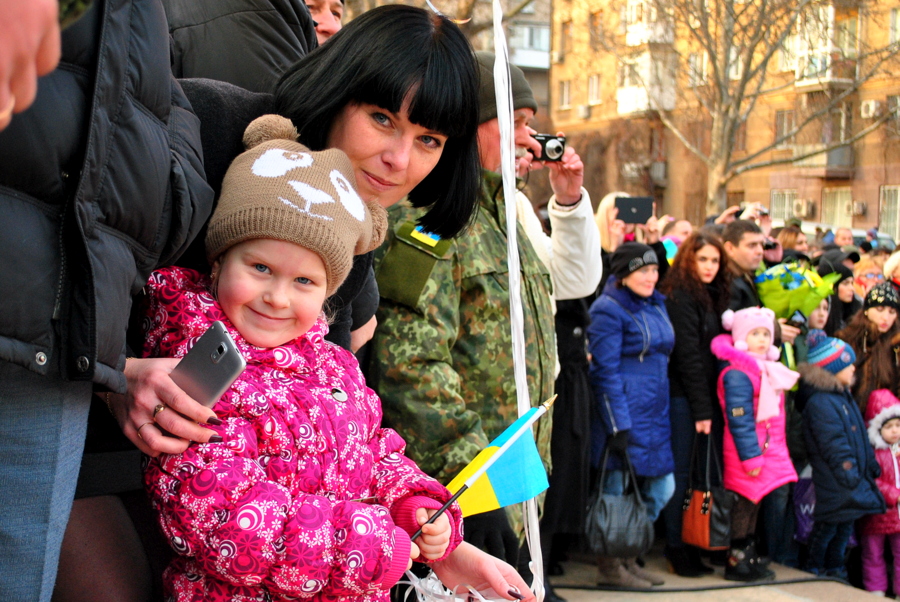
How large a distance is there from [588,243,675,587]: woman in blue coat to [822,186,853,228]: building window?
2192 centimetres

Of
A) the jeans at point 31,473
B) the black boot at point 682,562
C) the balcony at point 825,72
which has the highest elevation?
the balcony at point 825,72

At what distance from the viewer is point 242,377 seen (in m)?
1.48

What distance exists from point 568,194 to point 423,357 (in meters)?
1.54

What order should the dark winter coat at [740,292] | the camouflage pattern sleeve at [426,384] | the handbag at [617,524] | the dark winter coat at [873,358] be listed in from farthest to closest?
the dark winter coat at [873,358]
the dark winter coat at [740,292]
the handbag at [617,524]
the camouflage pattern sleeve at [426,384]

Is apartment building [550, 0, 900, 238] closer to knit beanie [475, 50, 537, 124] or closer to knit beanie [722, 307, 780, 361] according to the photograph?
knit beanie [722, 307, 780, 361]

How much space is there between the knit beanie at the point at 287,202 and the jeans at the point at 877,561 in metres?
5.11

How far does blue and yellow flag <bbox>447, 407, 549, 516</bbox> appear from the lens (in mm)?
1840

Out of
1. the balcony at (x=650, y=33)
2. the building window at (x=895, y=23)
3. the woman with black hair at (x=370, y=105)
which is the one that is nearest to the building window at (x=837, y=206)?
the building window at (x=895, y=23)

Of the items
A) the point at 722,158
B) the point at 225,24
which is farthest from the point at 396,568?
the point at 722,158

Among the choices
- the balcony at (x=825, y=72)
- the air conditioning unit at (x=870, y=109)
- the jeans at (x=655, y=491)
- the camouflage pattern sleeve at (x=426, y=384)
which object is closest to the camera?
the camouflage pattern sleeve at (x=426, y=384)

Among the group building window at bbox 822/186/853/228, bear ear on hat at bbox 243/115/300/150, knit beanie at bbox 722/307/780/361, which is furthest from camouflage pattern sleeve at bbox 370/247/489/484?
building window at bbox 822/186/853/228

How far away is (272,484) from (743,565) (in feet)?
14.3

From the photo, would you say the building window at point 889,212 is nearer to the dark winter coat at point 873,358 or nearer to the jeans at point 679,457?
the dark winter coat at point 873,358

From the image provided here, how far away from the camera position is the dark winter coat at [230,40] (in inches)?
83.7
